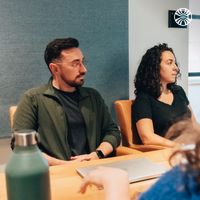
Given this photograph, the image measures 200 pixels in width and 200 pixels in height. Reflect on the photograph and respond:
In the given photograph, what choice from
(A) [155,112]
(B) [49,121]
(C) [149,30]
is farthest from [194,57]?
(B) [49,121]

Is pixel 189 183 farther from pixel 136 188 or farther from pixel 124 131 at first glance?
pixel 124 131

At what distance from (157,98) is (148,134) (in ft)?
1.07

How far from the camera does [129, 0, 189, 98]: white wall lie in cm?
270

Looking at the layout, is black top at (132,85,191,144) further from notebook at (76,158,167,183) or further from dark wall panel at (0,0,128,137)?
notebook at (76,158,167,183)

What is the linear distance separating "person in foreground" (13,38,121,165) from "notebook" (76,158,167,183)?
19.6 inches

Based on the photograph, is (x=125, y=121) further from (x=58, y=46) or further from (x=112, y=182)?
(x=112, y=182)

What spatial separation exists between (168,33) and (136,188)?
6.55 ft

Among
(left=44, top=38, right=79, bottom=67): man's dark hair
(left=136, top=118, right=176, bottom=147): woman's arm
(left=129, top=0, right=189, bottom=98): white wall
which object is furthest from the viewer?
(left=129, top=0, right=189, bottom=98): white wall

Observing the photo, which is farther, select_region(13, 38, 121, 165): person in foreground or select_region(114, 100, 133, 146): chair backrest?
select_region(114, 100, 133, 146): chair backrest

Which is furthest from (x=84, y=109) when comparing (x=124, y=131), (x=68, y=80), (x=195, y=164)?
(x=195, y=164)

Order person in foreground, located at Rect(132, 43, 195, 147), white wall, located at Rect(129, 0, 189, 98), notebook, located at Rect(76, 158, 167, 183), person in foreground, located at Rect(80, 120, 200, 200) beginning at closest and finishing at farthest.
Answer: person in foreground, located at Rect(80, 120, 200, 200) → notebook, located at Rect(76, 158, 167, 183) → person in foreground, located at Rect(132, 43, 195, 147) → white wall, located at Rect(129, 0, 189, 98)

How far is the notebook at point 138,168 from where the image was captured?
1.23 metres

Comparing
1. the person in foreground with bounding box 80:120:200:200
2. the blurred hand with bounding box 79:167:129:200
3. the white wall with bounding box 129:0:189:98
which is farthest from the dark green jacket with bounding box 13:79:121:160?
the person in foreground with bounding box 80:120:200:200

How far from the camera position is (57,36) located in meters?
2.39
